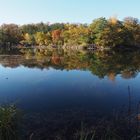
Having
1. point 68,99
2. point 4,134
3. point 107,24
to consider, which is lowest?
point 68,99

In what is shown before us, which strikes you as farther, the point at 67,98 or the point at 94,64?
the point at 94,64

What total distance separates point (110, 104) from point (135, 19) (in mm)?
60703

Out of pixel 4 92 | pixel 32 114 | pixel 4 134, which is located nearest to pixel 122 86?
pixel 4 92

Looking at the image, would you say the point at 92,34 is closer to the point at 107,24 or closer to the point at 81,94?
the point at 107,24

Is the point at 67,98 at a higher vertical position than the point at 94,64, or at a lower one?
lower

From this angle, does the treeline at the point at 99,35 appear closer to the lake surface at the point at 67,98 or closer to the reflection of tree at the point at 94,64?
the reflection of tree at the point at 94,64

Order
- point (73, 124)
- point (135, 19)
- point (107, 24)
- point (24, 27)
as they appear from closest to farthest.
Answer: point (73, 124) < point (107, 24) < point (135, 19) < point (24, 27)

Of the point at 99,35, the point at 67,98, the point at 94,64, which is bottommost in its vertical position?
the point at 67,98

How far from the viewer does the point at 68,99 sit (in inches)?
579

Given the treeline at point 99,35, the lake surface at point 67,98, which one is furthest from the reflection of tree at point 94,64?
the treeline at point 99,35

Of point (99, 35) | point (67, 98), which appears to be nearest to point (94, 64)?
point (67, 98)

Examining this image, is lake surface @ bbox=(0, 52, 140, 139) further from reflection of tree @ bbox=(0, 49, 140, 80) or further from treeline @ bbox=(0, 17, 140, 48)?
treeline @ bbox=(0, 17, 140, 48)

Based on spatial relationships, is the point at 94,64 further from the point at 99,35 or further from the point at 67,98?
the point at 99,35

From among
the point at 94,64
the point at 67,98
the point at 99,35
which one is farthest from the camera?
the point at 99,35
